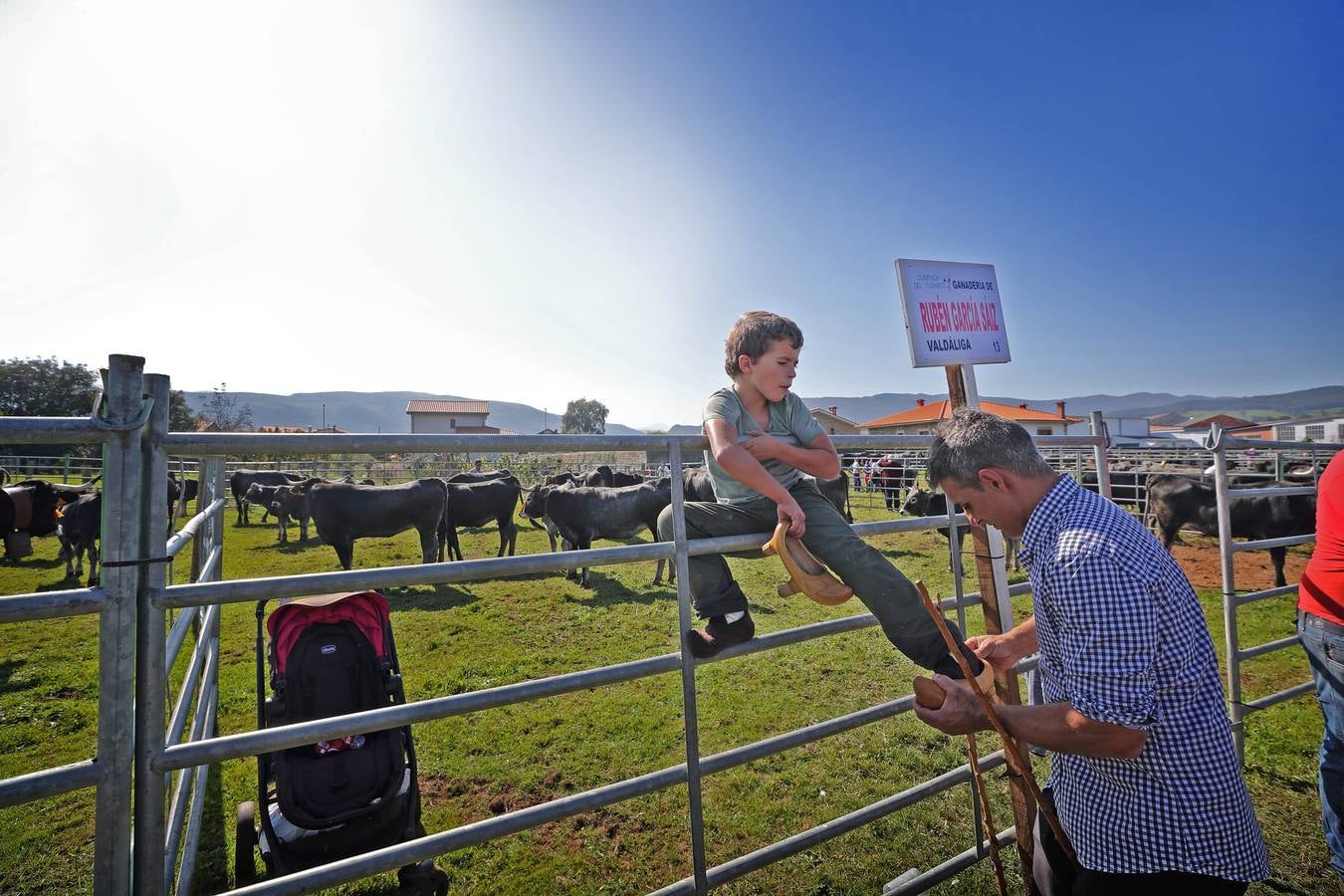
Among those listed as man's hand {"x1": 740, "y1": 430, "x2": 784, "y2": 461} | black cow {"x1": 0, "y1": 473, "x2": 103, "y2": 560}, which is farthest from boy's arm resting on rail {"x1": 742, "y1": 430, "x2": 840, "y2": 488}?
black cow {"x1": 0, "y1": 473, "x2": 103, "y2": 560}

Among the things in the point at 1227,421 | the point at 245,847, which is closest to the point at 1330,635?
the point at 245,847

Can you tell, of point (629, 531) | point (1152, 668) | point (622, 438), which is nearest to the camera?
point (1152, 668)

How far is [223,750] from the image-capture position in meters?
1.53

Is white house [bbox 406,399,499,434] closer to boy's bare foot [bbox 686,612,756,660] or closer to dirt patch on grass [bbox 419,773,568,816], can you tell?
dirt patch on grass [bbox 419,773,568,816]

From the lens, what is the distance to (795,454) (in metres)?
2.25

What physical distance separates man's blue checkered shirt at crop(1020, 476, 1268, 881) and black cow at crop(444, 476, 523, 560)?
1137cm

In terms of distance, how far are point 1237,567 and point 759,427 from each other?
12.2m

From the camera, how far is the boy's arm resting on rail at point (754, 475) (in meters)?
2.09

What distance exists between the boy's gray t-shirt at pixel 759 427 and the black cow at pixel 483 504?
1024 cm

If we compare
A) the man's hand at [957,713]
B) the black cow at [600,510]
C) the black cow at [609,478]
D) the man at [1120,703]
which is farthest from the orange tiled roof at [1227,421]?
the black cow at [609,478]

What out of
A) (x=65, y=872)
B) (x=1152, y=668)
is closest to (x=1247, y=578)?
(x=1152, y=668)

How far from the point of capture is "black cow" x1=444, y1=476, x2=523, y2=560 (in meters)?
12.2

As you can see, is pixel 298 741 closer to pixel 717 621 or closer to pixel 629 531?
pixel 717 621

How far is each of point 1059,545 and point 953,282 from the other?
2.05m
